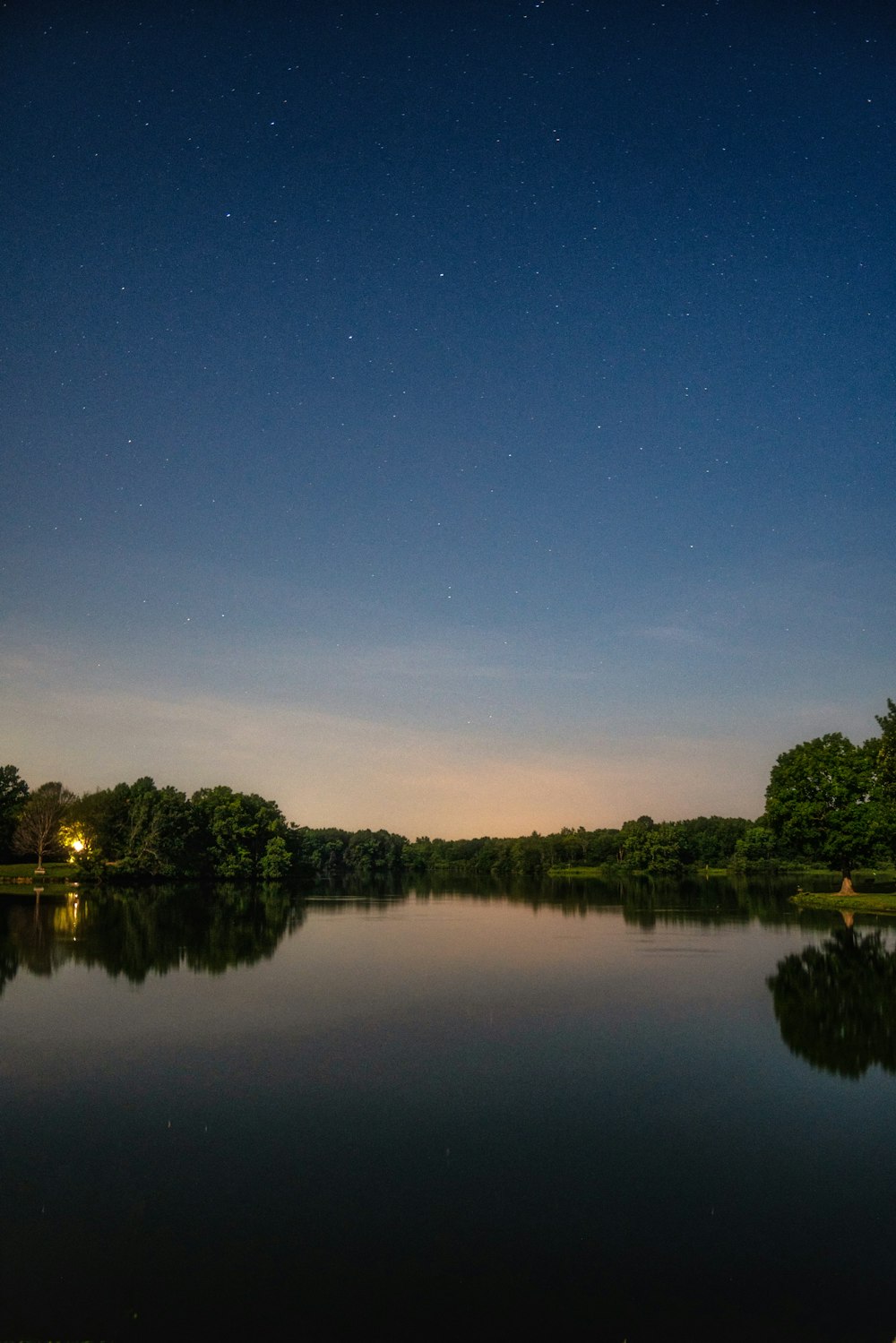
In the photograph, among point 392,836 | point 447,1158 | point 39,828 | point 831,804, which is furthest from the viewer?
point 392,836

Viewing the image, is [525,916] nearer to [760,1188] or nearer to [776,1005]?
[776,1005]

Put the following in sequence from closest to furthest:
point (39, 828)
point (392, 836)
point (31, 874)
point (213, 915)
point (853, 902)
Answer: point (213, 915) → point (853, 902) → point (31, 874) → point (39, 828) → point (392, 836)

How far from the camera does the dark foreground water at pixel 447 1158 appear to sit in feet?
24.0

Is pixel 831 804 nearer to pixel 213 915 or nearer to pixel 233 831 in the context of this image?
pixel 213 915

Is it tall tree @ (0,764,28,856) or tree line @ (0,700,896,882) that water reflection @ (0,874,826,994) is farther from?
tall tree @ (0,764,28,856)

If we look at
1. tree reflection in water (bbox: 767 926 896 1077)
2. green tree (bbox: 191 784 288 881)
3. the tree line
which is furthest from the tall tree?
tree reflection in water (bbox: 767 926 896 1077)

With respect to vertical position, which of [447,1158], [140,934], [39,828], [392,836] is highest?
[39,828]

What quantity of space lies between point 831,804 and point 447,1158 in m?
53.9

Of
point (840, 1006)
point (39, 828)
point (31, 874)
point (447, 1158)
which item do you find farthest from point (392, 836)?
point (447, 1158)

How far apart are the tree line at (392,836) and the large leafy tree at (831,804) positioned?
8cm

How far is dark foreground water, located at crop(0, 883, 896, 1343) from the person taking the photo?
24.0 feet

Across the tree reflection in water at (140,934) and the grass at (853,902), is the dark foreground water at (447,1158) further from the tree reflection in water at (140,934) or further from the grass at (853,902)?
the grass at (853,902)

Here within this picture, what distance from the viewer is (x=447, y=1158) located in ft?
34.6

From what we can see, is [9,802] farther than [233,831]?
No
